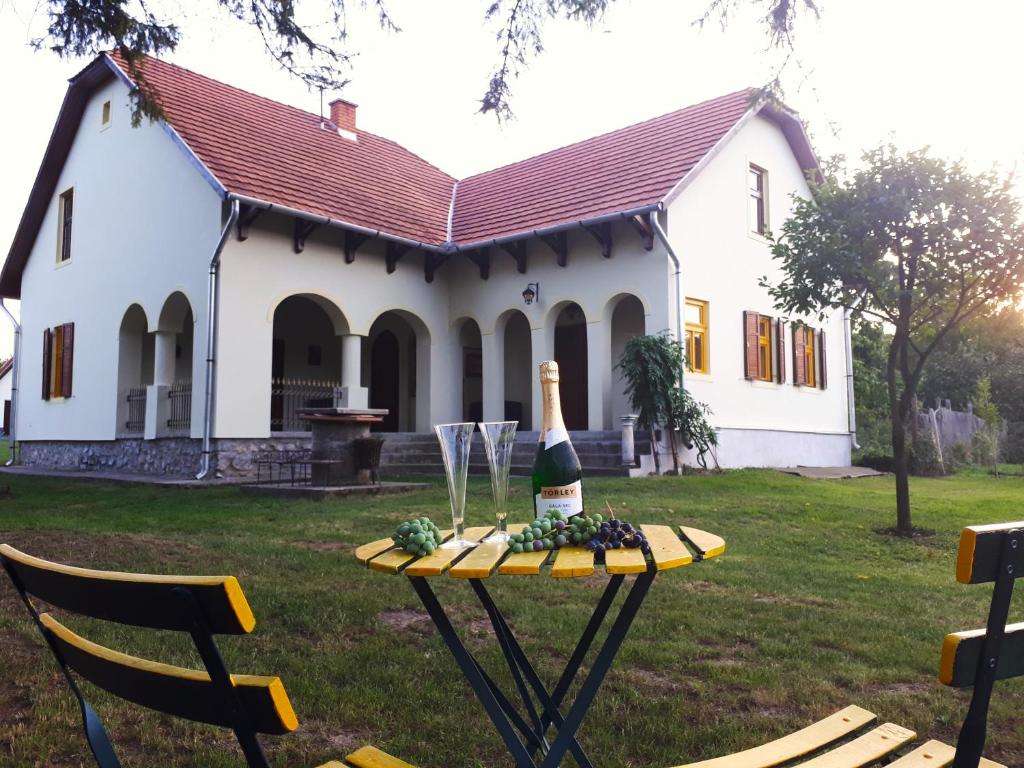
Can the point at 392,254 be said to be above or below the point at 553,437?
above

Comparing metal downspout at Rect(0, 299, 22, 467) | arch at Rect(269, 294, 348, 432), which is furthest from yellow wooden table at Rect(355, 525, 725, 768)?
metal downspout at Rect(0, 299, 22, 467)

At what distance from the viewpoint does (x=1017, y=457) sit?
18.1 metres

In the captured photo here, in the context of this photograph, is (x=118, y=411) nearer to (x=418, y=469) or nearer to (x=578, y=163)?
(x=418, y=469)

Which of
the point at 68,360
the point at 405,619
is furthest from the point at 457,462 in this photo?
the point at 68,360

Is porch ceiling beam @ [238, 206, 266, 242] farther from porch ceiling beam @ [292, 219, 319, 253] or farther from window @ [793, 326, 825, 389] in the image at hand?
window @ [793, 326, 825, 389]

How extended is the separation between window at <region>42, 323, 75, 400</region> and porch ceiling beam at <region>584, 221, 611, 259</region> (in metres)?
9.73

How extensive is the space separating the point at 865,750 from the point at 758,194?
13.7 metres

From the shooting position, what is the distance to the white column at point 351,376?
12383mm

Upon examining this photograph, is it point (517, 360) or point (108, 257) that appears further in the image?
point (517, 360)

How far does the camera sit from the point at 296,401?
1297cm

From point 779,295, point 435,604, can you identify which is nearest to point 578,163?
point 779,295

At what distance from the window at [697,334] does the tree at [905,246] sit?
15.9 ft

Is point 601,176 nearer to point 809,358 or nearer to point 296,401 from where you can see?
point 809,358

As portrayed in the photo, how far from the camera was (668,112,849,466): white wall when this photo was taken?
1233 cm
